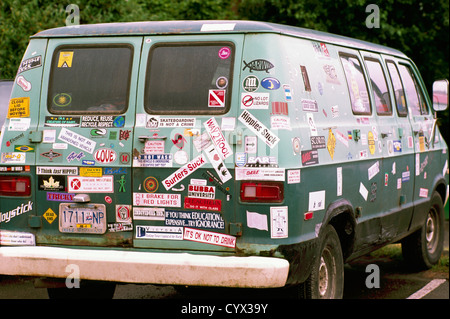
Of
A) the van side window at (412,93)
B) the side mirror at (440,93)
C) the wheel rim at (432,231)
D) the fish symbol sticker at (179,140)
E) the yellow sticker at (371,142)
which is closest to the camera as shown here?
the fish symbol sticker at (179,140)

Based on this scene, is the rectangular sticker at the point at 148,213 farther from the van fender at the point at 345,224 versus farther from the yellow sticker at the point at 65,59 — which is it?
the van fender at the point at 345,224

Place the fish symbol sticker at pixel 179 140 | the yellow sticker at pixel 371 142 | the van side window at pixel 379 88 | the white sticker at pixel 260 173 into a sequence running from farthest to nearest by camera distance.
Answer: the van side window at pixel 379 88 < the yellow sticker at pixel 371 142 < the fish symbol sticker at pixel 179 140 < the white sticker at pixel 260 173

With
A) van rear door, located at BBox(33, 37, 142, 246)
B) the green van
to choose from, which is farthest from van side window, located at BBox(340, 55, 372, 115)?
van rear door, located at BBox(33, 37, 142, 246)

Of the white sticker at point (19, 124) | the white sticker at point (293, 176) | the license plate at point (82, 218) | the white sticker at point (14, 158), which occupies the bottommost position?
the license plate at point (82, 218)

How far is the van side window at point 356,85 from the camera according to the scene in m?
6.11

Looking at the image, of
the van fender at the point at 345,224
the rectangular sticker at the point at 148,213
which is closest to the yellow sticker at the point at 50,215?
the rectangular sticker at the point at 148,213

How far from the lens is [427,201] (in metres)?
8.08

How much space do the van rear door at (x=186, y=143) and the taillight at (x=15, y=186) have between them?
827 millimetres

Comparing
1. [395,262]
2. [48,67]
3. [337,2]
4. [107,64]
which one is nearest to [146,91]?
[107,64]

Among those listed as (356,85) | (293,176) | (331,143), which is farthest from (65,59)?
(356,85)

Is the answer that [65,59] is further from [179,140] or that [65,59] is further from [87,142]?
[179,140]

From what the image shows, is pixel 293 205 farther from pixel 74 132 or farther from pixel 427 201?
pixel 427 201

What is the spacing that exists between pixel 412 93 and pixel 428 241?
177 cm

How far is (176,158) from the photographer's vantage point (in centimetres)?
506
